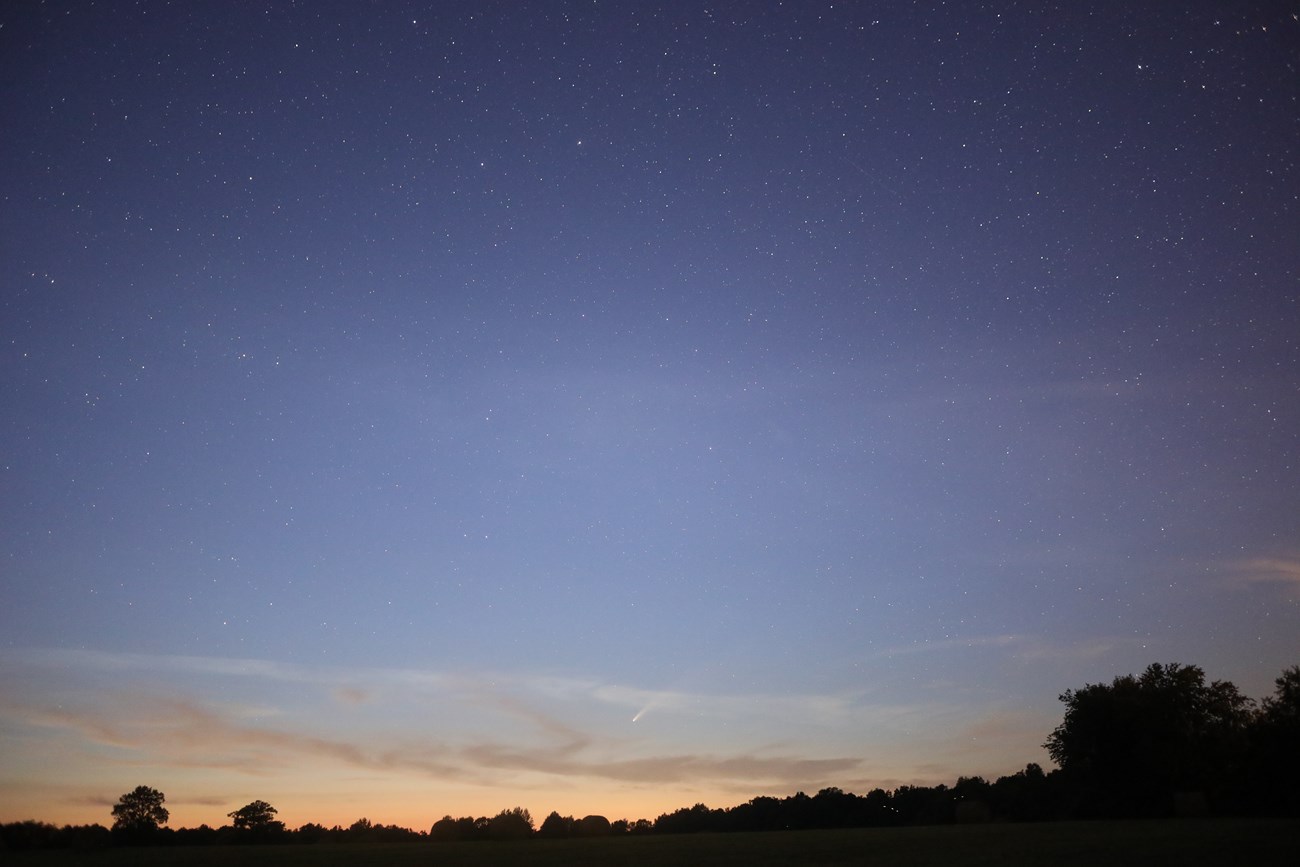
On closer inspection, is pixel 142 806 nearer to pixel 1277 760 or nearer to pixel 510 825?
pixel 510 825

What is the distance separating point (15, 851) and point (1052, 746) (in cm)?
8226

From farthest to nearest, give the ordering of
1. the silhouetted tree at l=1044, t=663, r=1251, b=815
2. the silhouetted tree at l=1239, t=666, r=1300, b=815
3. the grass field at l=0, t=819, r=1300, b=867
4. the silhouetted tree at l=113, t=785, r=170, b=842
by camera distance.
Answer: the silhouetted tree at l=113, t=785, r=170, b=842 → the silhouetted tree at l=1044, t=663, r=1251, b=815 → the silhouetted tree at l=1239, t=666, r=1300, b=815 → the grass field at l=0, t=819, r=1300, b=867

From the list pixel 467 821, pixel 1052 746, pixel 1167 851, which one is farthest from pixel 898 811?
pixel 1167 851

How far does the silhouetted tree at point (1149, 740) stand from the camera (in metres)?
67.1

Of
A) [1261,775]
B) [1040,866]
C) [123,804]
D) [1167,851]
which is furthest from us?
[123,804]

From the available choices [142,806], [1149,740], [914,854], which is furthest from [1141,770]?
[142,806]

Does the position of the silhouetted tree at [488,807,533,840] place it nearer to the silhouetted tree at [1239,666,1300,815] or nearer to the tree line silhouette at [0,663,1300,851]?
the tree line silhouette at [0,663,1300,851]

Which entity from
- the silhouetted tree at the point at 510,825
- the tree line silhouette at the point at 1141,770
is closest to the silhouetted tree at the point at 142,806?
the tree line silhouette at the point at 1141,770

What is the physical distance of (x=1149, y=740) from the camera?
225 ft

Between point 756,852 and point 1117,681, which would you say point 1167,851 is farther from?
point 1117,681

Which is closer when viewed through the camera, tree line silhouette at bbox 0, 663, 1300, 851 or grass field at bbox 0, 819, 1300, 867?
grass field at bbox 0, 819, 1300, 867

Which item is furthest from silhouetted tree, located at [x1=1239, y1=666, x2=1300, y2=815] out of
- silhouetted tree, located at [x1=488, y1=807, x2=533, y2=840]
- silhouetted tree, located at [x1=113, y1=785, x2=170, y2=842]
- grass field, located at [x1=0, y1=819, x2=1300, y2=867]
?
silhouetted tree, located at [x1=113, y1=785, x2=170, y2=842]

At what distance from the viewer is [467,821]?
77375 millimetres

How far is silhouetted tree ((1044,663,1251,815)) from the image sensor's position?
220ft
